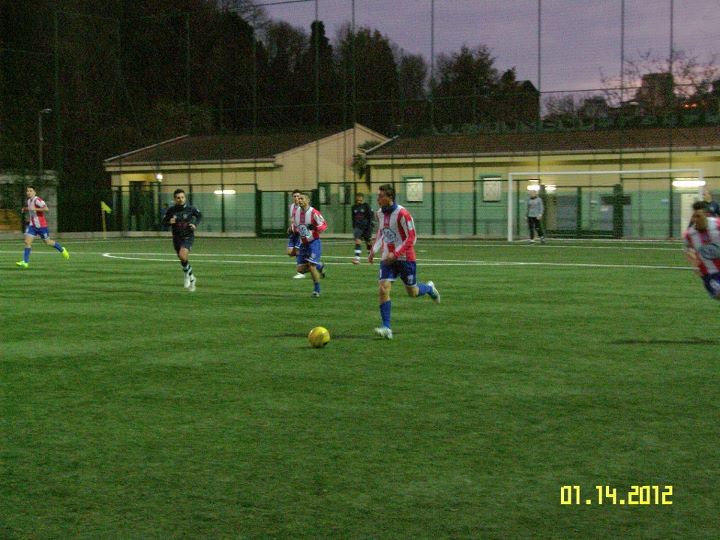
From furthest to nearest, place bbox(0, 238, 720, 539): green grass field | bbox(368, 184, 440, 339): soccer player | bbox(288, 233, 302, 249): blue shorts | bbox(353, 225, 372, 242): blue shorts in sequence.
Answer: bbox(353, 225, 372, 242): blue shorts
bbox(288, 233, 302, 249): blue shorts
bbox(368, 184, 440, 339): soccer player
bbox(0, 238, 720, 539): green grass field

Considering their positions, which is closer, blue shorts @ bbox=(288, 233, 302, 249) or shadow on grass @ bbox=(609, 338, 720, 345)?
shadow on grass @ bbox=(609, 338, 720, 345)

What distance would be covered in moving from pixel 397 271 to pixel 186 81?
160 feet

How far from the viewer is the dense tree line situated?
168 ft

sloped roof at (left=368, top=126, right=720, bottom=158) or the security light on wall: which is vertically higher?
sloped roof at (left=368, top=126, right=720, bottom=158)

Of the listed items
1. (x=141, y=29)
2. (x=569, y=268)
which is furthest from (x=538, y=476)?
(x=141, y=29)

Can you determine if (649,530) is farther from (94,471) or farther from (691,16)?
(691,16)

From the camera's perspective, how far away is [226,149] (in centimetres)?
5303

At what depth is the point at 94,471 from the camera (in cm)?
589

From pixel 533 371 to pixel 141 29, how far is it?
55757 mm

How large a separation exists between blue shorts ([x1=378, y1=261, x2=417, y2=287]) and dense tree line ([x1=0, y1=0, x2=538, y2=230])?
122 ft

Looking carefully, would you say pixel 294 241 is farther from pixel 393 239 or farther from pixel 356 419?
pixel 356 419

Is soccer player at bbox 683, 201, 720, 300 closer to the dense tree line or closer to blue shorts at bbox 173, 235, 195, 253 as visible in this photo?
blue shorts at bbox 173, 235, 195, 253

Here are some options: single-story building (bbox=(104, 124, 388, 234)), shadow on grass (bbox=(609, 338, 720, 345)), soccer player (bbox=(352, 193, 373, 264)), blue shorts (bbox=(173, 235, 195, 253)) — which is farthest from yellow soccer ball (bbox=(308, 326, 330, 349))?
single-story building (bbox=(104, 124, 388, 234))

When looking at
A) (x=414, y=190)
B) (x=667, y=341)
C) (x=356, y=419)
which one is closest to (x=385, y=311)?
(x=667, y=341)
